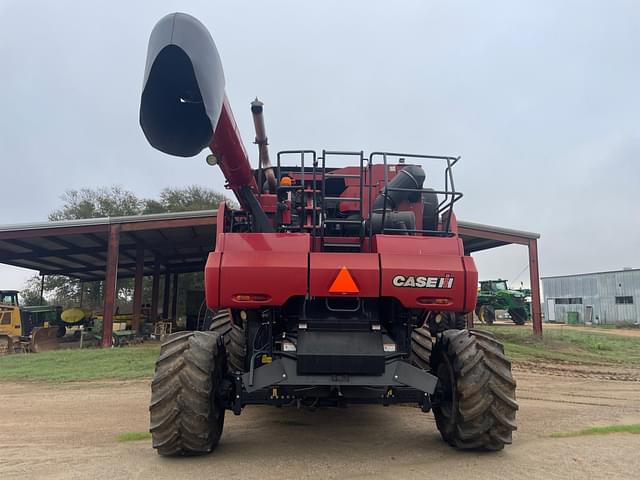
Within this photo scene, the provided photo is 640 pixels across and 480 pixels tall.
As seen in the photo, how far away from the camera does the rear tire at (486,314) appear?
32500 millimetres

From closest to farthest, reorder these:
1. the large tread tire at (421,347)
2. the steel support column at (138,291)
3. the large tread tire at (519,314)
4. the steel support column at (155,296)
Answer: the large tread tire at (421,347) < the steel support column at (138,291) < the steel support column at (155,296) < the large tread tire at (519,314)

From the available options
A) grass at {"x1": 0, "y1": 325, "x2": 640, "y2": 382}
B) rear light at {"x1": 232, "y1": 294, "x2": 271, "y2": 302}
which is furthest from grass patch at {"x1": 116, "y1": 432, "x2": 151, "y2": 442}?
grass at {"x1": 0, "y1": 325, "x2": 640, "y2": 382}

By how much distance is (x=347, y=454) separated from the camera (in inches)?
180

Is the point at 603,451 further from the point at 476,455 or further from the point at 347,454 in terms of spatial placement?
the point at 347,454

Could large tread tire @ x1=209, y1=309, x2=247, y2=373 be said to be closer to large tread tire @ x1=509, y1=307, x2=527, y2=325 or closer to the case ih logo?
the case ih logo

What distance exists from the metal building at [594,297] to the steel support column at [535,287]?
22.3m

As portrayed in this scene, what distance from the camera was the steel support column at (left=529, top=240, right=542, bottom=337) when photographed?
58.0 feet

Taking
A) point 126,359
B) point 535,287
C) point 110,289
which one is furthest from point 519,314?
point 126,359

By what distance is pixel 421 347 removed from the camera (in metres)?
6.25

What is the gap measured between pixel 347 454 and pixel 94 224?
47.8 feet

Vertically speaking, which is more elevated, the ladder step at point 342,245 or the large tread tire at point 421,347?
the ladder step at point 342,245

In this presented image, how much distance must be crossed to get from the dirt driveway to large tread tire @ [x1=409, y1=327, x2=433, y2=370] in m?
0.72

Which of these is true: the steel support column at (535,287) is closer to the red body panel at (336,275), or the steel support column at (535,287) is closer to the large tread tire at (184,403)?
the red body panel at (336,275)

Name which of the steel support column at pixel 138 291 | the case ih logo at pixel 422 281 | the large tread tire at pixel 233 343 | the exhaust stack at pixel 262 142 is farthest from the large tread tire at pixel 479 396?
the steel support column at pixel 138 291
